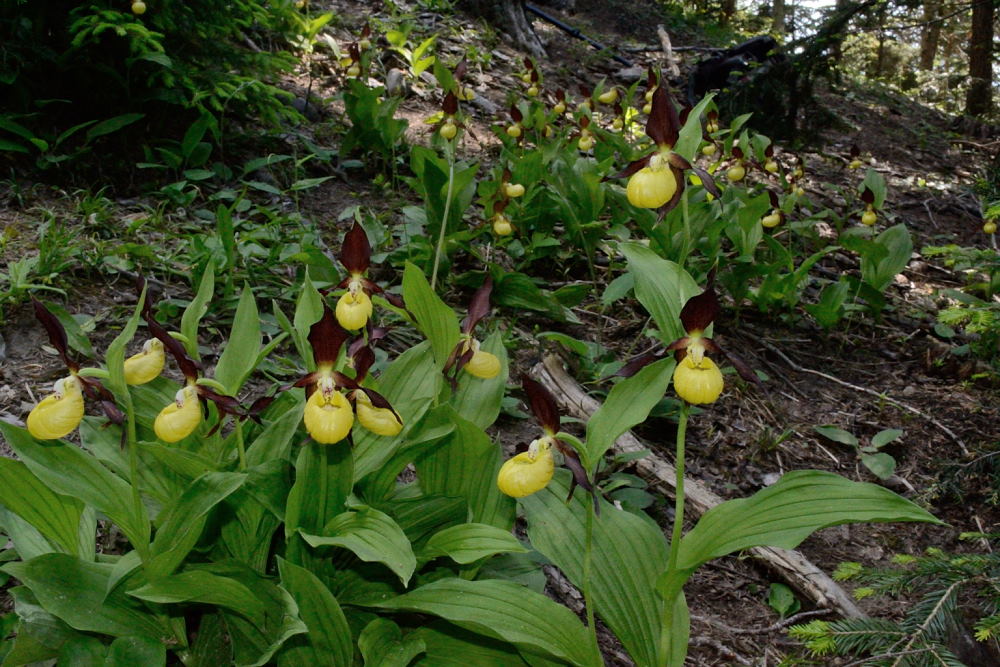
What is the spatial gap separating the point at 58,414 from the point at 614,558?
1.20 m

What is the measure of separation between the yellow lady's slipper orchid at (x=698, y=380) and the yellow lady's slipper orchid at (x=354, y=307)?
31.8 inches

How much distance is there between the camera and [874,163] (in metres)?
6.88

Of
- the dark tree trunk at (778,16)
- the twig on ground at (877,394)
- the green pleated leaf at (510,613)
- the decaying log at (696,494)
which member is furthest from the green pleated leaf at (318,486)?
the dark tree trunk at (778,16)

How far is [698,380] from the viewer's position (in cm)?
142

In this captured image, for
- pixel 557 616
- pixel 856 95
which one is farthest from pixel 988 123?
pixel 557 616

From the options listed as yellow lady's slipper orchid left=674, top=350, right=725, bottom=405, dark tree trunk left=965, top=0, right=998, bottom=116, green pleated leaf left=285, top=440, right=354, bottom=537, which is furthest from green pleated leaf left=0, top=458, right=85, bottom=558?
dark tree trunk left=965, top=0, right=998, bottom=116

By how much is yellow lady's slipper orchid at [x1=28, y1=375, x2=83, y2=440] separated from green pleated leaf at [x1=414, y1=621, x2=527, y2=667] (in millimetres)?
844

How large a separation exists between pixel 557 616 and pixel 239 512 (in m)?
0.75

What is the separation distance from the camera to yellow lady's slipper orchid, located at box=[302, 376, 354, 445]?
4.83ft

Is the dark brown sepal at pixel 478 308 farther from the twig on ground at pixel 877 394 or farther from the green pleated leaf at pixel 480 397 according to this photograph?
the twig on ground at pixel 877 394

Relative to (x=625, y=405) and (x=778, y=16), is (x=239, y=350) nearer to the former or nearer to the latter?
(x=625, y=405)

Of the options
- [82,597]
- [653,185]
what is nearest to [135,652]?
[82,597]

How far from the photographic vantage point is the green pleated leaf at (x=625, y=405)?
144 cm

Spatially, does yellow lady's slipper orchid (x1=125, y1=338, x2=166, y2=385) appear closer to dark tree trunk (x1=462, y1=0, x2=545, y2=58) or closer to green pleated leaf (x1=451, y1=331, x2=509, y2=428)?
green pleated leaf (x1=451, y1=331, x2=509, y2=428)
